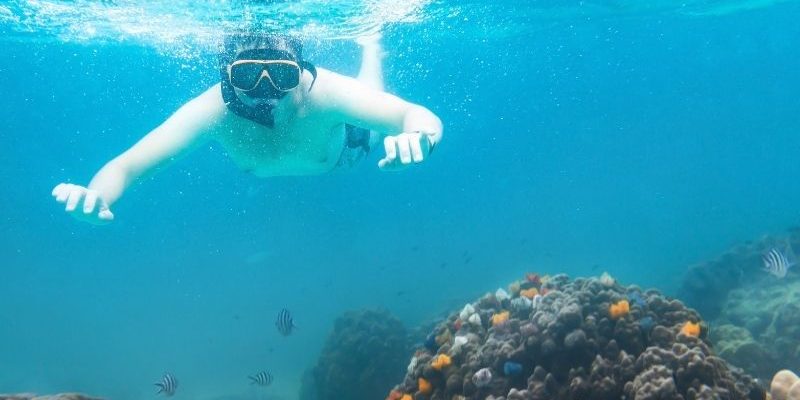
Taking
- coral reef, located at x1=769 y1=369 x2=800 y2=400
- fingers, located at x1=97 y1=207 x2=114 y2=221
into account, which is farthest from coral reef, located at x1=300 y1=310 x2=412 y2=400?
coral reef, located at x1=769 y1=369 x2=800 y2=400

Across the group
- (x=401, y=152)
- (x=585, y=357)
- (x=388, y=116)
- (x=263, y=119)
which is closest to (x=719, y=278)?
(x=585, y=357)

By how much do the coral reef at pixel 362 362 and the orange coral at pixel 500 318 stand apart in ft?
23.4

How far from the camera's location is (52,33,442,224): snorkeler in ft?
15.1

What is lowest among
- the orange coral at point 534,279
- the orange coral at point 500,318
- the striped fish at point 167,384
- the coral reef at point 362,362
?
the orange coral at point 500,318

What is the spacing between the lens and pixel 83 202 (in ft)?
14.1

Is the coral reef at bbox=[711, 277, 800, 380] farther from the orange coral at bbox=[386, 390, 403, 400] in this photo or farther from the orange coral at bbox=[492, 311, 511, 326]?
the orange coral at bbox=[386, 390, 403, 400]

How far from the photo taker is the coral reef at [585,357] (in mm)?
3688

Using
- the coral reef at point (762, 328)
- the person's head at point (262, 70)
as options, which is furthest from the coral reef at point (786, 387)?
the coral reef at point (762, 328)

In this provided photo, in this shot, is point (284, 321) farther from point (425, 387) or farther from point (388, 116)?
point (388, 116)

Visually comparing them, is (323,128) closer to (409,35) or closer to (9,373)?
(409,35)

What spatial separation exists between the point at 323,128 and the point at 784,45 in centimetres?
6798

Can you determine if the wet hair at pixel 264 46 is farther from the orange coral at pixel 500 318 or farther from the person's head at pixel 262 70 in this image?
the orange coral at pixel 500 318

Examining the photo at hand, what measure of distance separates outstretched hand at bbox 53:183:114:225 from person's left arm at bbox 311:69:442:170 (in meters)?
2.60

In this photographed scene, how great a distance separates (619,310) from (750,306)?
9.46 m
